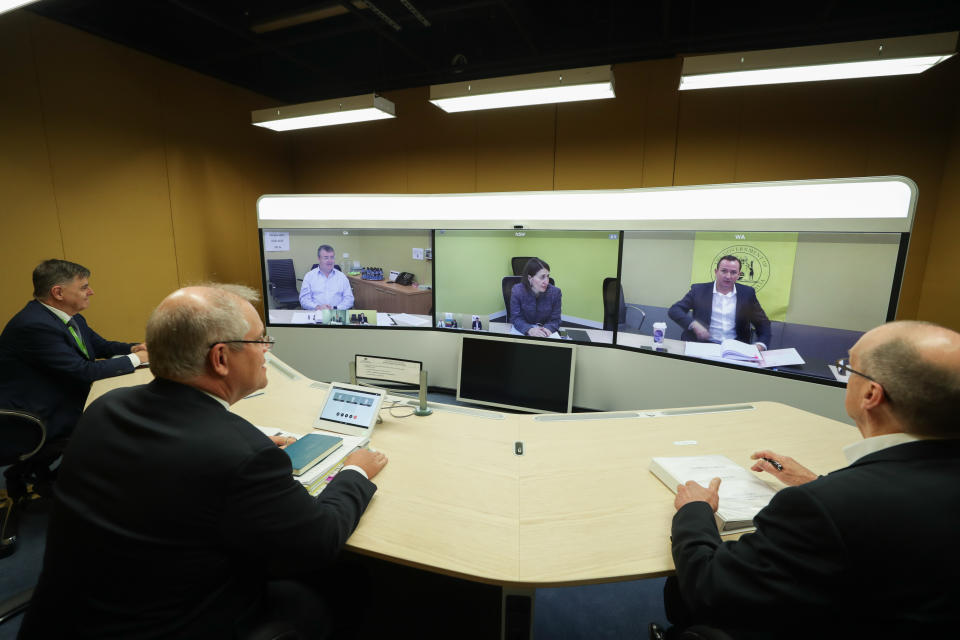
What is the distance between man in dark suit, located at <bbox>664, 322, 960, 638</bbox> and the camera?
74 centimetres

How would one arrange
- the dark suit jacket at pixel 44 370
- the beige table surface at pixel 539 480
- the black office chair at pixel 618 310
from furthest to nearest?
the black office chair at pixel 618 310 → the dark suit jacket at pixel 44 370 → the beige table surface at pixel 539 480

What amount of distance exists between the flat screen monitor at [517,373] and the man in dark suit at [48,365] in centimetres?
256

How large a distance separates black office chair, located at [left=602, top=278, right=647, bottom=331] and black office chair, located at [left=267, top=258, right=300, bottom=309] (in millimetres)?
3064

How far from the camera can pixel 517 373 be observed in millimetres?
3752

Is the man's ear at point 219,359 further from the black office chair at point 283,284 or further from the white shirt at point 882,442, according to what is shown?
the black office chair at point 283,284

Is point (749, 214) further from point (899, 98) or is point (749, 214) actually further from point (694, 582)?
point (694, 582)

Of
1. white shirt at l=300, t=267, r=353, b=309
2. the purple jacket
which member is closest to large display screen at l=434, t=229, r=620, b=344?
the purple jacket

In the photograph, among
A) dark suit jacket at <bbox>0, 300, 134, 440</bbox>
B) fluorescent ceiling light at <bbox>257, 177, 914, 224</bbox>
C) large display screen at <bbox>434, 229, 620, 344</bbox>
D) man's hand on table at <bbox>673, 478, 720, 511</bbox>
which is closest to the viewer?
man's hand on table at <bbox>673, 478, 720, 511</bbox>

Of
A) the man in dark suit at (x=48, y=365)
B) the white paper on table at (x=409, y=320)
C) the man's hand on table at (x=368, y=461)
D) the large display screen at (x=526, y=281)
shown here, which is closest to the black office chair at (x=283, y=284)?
the white paper on table at (x=409, y=320)

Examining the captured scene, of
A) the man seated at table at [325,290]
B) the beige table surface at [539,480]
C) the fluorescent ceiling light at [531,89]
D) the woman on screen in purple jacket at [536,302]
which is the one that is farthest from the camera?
the man seated at table at [325,290]

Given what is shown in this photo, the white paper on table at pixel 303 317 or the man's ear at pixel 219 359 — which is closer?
the man's ear at pixel 219 359

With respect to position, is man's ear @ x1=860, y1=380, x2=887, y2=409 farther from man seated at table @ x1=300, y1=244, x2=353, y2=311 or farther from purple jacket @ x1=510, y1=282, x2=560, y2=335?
man seated at table @ x1=300, y1=244, x2=353, y2=311

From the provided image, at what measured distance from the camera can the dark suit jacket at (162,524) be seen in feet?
2.73

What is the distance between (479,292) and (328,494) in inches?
115
